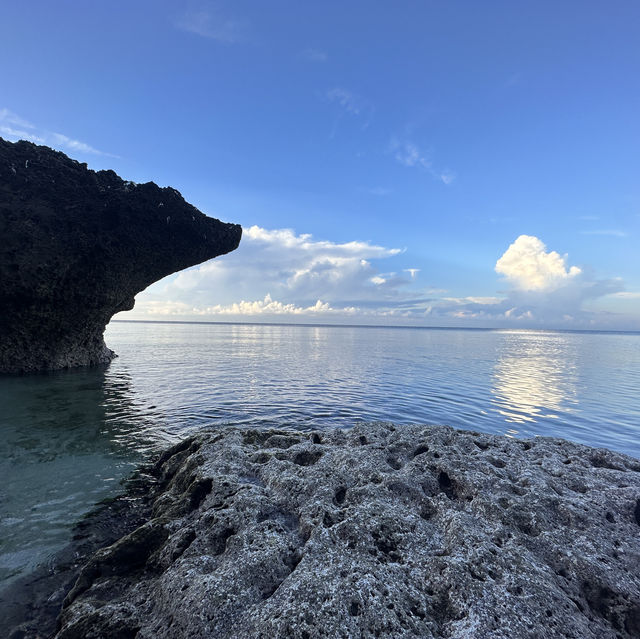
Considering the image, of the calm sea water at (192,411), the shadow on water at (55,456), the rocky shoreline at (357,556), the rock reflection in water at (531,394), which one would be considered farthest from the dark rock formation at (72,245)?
the rock reflection in water at (531,394)

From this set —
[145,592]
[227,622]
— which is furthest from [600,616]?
[145,592]

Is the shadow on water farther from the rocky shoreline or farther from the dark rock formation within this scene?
the dark rock formation

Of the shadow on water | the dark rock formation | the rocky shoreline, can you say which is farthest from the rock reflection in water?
the dark rock formation

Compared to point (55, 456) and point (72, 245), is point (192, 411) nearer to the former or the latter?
point (55, 456)

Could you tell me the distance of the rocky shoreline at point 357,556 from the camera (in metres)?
4.43

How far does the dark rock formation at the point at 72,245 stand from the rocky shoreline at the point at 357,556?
22.0 m

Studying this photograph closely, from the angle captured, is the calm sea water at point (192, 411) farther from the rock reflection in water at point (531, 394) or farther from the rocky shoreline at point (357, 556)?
the rocky shoreline at point (357, 556)

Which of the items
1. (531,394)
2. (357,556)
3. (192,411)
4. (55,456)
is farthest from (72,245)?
(531,394)

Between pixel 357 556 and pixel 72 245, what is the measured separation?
28564 mm

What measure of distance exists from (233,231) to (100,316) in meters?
14.5

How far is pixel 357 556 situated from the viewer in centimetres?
534

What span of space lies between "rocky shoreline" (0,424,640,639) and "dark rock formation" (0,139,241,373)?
72.2 feet

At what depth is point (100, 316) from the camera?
98.4ft

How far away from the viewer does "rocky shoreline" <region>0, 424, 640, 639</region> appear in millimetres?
4434
